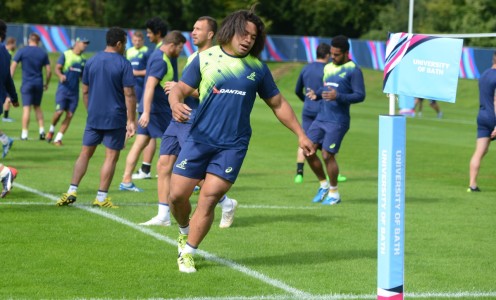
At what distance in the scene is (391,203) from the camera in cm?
612

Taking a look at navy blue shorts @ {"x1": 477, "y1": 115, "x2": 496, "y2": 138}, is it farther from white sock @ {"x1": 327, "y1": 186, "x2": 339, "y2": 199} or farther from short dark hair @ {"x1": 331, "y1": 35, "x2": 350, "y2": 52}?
white sock @ {"x1": 327, "y1": 186, "x2": 339, "y2": 199}

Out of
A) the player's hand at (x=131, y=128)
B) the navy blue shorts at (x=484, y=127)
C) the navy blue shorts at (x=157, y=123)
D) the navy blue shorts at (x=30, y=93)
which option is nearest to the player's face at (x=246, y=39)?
the player's hand at (x=131, y=128)

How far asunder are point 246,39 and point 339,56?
5.66 metres

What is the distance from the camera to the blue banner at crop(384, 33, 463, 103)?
6273mm

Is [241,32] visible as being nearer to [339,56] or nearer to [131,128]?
[131,128]

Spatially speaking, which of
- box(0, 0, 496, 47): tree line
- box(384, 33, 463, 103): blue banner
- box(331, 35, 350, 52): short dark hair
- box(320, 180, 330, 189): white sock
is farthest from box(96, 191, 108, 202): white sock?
box(0, 0, 496, 47): tree line

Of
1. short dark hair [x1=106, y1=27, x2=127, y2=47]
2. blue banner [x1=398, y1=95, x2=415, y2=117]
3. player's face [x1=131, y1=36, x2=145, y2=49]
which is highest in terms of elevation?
short dark hair [x1=106, y1=27, x2=127, y2=47]

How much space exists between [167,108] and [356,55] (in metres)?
47.1

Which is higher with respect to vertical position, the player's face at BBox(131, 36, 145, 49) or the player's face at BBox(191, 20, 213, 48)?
the player's face at BBox(191, 20, 213, 48)

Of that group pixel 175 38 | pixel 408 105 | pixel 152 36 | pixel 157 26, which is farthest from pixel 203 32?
pixel 408 105

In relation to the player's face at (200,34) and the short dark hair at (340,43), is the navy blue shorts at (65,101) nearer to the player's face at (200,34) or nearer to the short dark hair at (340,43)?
the short dark hair at (340,43)

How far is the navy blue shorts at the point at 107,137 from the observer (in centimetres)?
1292

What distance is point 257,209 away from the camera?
13.2 meters

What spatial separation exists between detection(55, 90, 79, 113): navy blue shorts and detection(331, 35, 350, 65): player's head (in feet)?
33.5
